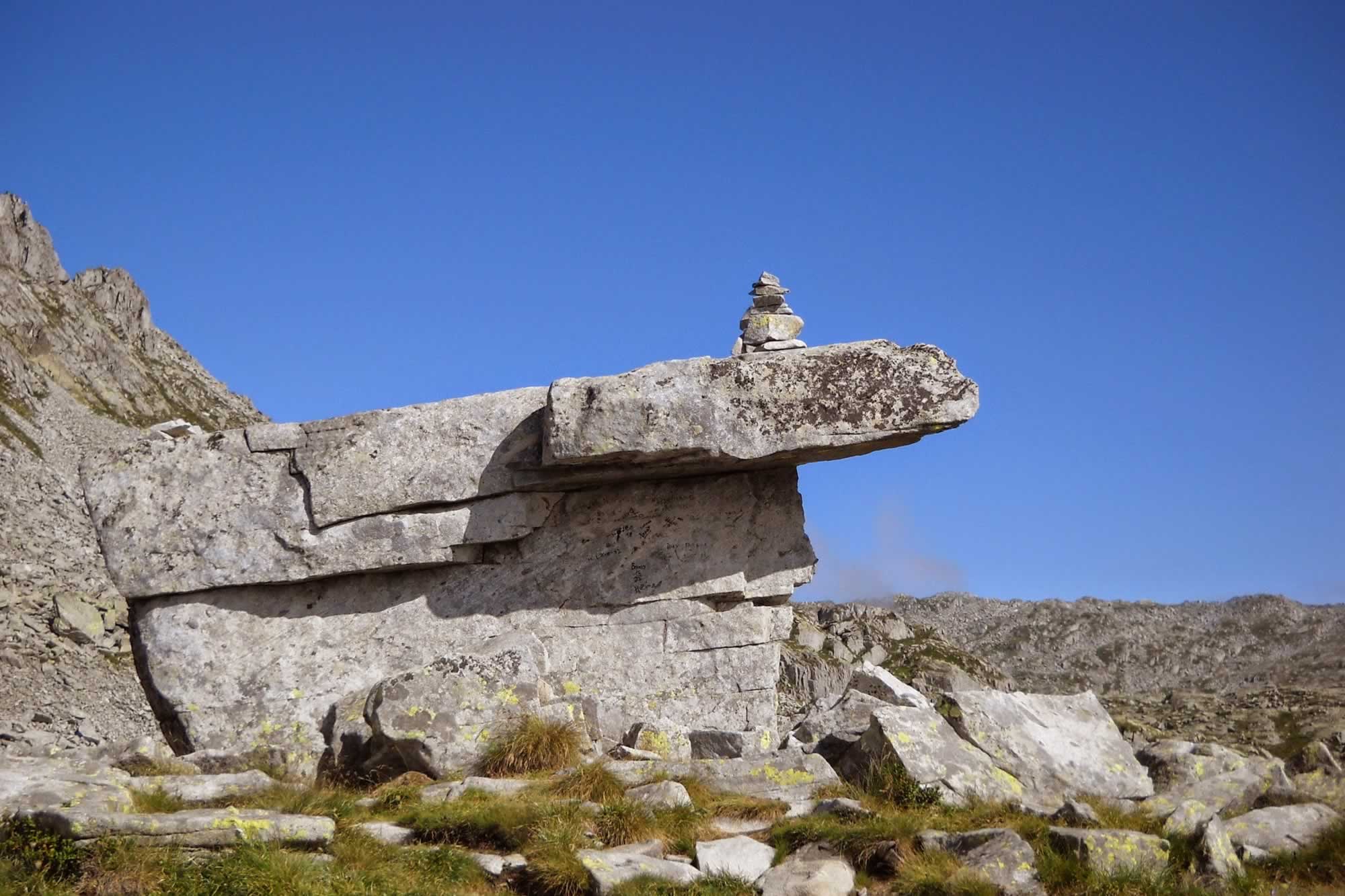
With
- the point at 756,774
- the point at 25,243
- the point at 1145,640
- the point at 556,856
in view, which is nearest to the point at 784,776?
the point at 756,774

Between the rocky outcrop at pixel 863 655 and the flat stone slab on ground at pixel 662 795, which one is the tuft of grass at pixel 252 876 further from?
the rocky outcrop at pixel 863 655

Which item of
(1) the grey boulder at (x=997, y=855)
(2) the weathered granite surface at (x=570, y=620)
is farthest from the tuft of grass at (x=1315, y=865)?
(2) the weathered granite surface at (x=570, y=620)

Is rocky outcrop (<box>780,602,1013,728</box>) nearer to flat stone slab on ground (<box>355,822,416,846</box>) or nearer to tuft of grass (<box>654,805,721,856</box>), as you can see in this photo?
tuft of grass (<box>654,805,721,856</box>)

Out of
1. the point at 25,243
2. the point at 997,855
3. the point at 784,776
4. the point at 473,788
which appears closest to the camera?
the point at 997,855

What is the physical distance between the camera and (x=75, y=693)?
4759 cm

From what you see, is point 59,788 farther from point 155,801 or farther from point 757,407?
point 757,407

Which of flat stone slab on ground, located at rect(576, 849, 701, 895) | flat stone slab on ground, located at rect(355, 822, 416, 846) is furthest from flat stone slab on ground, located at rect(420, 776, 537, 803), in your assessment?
flat stone slab on ground, located at rect(576, 849, 701, 895)

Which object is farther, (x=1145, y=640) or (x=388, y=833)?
(x=1145, y=640)

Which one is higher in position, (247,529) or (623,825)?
(247,529)

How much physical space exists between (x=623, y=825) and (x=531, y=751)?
1.97m

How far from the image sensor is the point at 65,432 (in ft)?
287

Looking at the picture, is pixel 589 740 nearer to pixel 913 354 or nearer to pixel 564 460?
pixel 564 460

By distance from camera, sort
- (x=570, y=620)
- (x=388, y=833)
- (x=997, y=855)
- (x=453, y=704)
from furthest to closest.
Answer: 1. (x=570, y=620)
2. (x=453, y=704)
3. (x=388, y=833)
4. (x=997, y=855)

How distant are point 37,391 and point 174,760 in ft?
298
